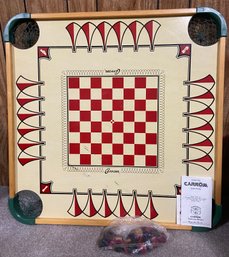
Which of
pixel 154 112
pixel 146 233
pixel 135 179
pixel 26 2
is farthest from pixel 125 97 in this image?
pixel 26 2

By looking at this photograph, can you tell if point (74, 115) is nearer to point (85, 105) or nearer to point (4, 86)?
point (85, 105)

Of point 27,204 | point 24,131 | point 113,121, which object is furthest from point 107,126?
point 27,204

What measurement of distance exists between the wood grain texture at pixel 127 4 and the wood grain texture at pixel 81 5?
2cm

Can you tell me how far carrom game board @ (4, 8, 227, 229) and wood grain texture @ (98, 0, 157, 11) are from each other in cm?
14

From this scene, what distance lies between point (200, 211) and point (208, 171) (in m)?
0.12

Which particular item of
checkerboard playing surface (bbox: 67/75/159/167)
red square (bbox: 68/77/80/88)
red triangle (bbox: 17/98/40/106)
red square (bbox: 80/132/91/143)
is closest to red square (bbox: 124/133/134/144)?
checkerboard playing surface (bbox: 67/75/159/167)

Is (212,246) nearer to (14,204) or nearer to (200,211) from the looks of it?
(200,211)

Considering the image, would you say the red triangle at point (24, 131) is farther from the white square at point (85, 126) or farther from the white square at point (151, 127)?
the white square at point (151, 127)

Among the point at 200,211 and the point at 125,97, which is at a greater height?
the point at 125,97

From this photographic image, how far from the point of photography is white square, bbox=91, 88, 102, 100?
862mm

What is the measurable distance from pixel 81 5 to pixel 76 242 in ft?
2.57

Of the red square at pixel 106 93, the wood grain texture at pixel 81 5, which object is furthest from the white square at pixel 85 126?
the wood grain texture at pixel 81 5

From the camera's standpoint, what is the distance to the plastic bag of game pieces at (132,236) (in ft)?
2.39

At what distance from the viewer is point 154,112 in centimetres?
84
